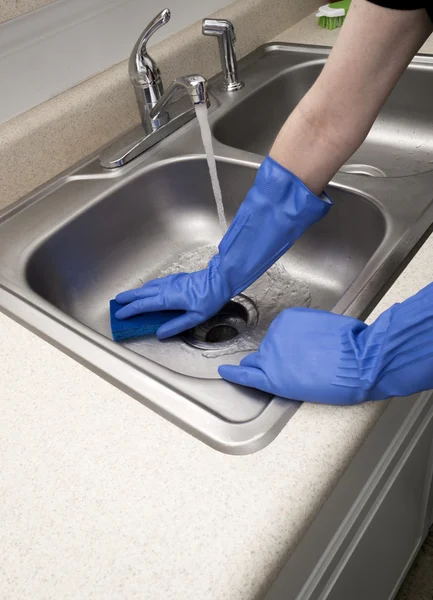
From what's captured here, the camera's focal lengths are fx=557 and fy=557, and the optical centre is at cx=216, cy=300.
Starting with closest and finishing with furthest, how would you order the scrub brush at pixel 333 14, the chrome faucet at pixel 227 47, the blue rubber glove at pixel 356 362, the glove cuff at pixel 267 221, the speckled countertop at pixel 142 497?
the speckled countertop at pixel 142 497 → the blue rubber glove at pixel 356 362 → the glove cuff at pixel 267 221 → the chrome faucet at pixel 227 47 → the scrub brush at pixel 333 14

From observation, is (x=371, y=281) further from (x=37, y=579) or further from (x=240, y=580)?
(x=37, y=579)

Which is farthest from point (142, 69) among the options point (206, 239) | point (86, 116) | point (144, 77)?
point (206, 239)

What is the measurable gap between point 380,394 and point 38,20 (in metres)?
0.91

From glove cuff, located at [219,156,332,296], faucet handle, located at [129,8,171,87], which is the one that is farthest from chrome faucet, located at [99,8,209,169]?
glove cuff, located at [219,156,332,296]

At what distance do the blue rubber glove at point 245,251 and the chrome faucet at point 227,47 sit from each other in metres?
0.45

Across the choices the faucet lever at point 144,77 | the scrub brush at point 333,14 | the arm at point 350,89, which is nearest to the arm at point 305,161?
the arm at point 350,89

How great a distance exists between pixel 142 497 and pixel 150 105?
80 centimetres

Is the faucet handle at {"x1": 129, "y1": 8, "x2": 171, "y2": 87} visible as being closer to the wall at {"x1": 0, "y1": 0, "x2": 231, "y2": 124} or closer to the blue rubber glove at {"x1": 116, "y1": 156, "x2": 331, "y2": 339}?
the wall at {"x1": 0, "y1": 0, "x2": 231, "y2": 124}

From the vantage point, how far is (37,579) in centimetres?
52

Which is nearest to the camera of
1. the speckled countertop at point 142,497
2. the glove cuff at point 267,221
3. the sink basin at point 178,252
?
the speckled countertop at point 142,497

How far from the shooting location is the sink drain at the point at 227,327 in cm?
98

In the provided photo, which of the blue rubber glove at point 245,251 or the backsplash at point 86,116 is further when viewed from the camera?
the backsplash at point 86,116

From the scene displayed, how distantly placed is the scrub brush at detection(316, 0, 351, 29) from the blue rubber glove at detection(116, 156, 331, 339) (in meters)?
0.81

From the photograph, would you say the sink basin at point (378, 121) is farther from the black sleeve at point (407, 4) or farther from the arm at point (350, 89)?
the black sleeve at point (407, 4)
